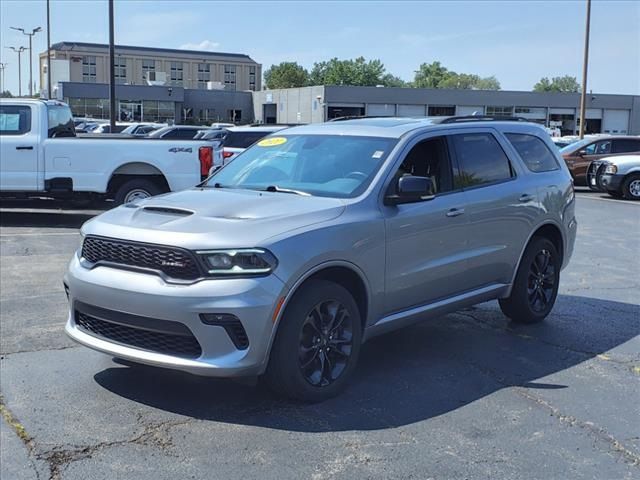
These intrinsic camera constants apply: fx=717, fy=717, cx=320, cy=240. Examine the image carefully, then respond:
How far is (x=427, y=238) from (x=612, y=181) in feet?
54.0

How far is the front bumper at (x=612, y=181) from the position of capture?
20.0 metres

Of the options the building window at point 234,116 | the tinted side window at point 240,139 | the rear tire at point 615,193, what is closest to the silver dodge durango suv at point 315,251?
the tinted side window at point 240,139

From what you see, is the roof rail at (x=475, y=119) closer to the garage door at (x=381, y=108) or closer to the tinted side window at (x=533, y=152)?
the tinted side window at (x=533, y=152)

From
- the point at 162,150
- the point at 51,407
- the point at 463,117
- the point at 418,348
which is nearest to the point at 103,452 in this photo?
the point at 51,407

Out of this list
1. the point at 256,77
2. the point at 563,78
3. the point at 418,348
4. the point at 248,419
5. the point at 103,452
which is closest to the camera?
the point at 103,452

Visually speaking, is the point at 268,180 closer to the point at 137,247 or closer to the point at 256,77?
the point at 137,247

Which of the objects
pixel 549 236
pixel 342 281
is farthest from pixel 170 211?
pixel 549 236

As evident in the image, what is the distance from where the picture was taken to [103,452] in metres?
3.95

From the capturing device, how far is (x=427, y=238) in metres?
5.39

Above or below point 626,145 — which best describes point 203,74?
above

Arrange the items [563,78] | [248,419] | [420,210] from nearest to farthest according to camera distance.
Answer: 1. [248,419]
2. [420,210]
3. [563,78]

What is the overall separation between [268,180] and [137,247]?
4.87 ft

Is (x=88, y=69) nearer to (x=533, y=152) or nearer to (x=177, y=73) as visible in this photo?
(x=177, y=73)

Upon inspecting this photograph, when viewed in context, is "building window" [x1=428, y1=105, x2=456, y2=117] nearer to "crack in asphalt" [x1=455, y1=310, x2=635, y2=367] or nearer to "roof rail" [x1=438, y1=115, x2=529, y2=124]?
"roof rail" [x1=438, y1=115, x2=529, y2=124]
